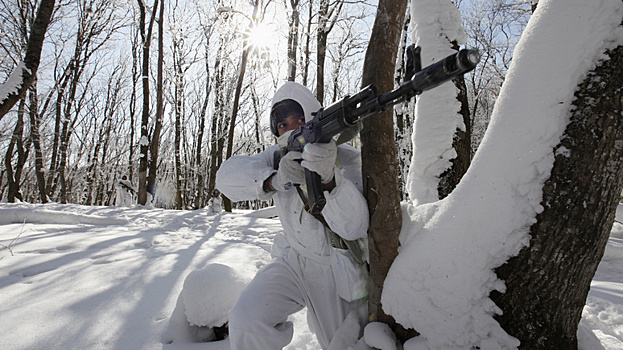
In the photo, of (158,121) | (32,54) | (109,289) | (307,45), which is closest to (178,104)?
(158,121)

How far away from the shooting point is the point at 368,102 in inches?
49.9

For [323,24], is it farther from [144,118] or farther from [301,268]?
[301,268]

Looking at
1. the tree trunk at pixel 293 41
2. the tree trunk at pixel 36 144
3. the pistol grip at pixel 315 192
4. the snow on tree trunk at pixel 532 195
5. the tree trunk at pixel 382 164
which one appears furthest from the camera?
the tree trunk at pixel 36 144

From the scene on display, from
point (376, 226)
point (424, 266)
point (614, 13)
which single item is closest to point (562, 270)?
point (424, 266)

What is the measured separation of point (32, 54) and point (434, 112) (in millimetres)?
5786

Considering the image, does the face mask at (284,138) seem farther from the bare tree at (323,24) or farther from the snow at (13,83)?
the bare tree at (323,24)

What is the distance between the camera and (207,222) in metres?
7.43

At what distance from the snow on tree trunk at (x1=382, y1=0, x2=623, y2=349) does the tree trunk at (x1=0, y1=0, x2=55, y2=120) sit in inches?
234

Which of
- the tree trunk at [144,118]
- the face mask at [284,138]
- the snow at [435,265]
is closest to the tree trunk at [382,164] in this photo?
the snow at [435,265]

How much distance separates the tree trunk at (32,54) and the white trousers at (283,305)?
5057 mm

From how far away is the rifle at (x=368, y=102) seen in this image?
0.99m

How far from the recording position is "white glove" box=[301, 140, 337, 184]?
155cm

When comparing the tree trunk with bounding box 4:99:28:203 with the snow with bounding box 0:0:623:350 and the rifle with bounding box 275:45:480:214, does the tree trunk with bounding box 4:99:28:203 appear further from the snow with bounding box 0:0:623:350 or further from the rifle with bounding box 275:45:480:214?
the rifle with bounding box 275:45:480:214

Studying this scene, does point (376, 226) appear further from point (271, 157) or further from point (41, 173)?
point (41, 173)
